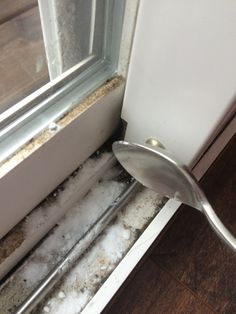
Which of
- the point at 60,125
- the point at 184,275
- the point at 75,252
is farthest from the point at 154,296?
the point at 60,125

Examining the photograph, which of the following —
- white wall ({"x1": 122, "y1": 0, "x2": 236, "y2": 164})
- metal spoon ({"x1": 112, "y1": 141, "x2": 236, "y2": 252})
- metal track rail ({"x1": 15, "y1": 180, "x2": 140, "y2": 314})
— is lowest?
metal track rail ({"x1": 15, "y1": 180, "x2": 140, "y2": 314})

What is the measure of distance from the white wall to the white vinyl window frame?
25 millimetres

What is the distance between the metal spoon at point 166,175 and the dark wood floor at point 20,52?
0.13 meters

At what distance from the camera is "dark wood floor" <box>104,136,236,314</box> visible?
55 centimetres

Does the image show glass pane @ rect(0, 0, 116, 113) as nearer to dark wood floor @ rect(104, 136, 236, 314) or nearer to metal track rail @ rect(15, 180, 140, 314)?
metal track rail @ rect(15, 180, 140, 314)

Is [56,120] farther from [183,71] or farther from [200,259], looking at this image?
[200,259]

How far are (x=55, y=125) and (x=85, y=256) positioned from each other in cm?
20

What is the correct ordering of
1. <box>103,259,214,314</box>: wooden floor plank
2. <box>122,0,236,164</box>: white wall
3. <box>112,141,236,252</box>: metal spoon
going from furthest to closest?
<box>103,259,214,314</box>: wooden floor plank, <box>112,141,236,252</box>: metal spoon, <box>122,0,236,164</box>: white wall

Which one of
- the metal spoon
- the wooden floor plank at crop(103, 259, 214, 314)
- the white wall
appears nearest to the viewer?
the white wall

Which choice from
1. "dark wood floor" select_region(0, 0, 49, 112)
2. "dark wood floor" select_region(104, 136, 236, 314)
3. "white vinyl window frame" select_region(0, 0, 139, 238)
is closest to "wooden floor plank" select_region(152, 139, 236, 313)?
"dark wood floor" select_region(104, 136, 236, 314)

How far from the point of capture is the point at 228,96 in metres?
0.30

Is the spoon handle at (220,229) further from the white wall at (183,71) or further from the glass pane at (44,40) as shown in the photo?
the glass pane at (44,40)

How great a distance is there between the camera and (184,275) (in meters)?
0.58

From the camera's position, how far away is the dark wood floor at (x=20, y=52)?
0.31 m
